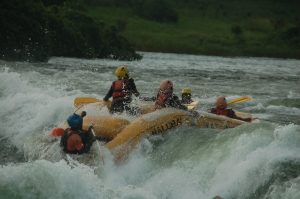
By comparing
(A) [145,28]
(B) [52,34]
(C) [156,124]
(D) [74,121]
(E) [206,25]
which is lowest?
(A) [145,28]

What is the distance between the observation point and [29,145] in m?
13.7

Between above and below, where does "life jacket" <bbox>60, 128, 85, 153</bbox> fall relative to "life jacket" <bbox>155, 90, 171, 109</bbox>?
below

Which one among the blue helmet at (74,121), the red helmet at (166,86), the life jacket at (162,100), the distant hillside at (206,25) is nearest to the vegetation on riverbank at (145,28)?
the distant hillside at (206,25)

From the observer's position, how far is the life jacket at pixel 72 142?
1162cm

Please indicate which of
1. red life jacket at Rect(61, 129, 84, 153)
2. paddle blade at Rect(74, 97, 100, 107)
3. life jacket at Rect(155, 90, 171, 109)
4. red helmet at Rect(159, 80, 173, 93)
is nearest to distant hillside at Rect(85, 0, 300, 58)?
paddle blade at Rect(74, 97, 100, 107)

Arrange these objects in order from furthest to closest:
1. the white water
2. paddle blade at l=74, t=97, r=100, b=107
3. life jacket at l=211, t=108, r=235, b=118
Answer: paddle blade at l=74, t=97, r=100, b=107 → life jacket at l=211, t=108, r=235, b=118 → the white water

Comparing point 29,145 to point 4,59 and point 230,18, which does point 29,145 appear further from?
point 230,18

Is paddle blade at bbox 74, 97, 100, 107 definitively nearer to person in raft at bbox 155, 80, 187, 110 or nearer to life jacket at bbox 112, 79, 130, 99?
life jacket at bbox 112, 79, 130, 99

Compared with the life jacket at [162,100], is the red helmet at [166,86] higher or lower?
higher

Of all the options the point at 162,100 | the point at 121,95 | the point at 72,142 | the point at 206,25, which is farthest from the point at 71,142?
the point at 206,25

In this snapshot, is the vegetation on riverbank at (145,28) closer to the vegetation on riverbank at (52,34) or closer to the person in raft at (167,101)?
the vegetation on riverbank at (52,34)

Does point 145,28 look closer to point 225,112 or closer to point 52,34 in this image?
point 52,34

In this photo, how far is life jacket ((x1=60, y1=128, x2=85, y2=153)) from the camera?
38.1 ft

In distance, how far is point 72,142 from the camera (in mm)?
11633
